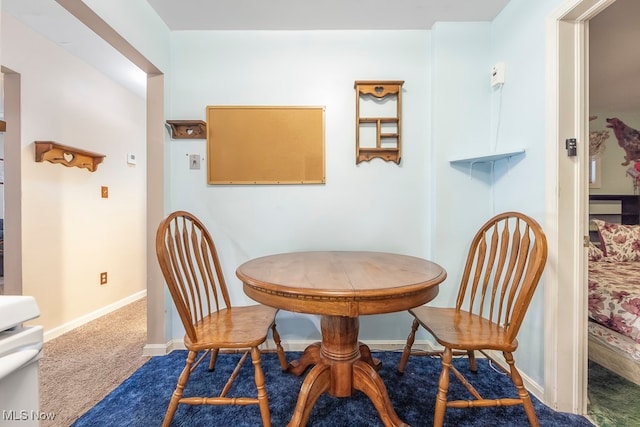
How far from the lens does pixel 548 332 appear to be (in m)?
1.40

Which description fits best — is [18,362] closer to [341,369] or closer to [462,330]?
[341,369]

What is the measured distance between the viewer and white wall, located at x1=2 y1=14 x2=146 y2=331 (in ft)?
6.63

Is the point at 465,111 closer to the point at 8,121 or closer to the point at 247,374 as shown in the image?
the point at 247,374

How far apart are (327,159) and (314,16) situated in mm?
930

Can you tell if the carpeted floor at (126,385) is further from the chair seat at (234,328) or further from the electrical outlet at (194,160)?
the electrical outlet at (194,160)

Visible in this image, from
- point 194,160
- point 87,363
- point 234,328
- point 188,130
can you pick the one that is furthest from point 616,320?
point 87,363

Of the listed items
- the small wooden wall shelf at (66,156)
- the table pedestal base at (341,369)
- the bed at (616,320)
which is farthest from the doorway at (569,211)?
the small wooden wall shelf at (66,156)

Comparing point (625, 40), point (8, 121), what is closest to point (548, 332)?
point (625, 40)

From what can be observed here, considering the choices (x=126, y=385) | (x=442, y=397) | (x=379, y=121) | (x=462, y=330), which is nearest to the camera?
(x=442, y=397)

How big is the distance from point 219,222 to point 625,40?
3.32 meters

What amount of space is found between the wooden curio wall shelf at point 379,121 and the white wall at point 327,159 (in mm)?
59

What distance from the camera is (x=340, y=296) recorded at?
39.3 inches

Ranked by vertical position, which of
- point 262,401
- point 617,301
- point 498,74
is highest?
point 498,74

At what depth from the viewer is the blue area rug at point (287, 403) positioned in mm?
1300
